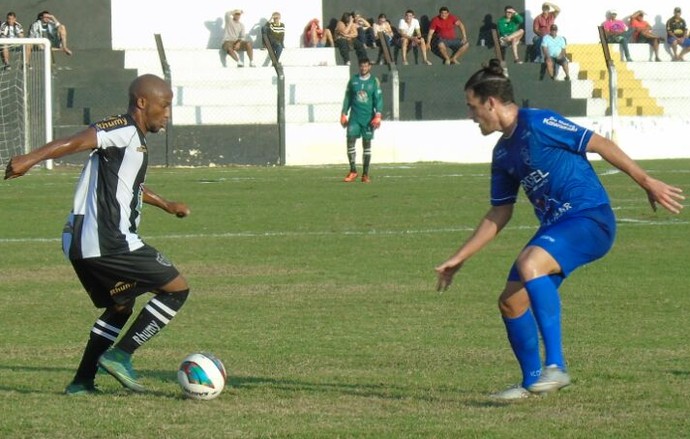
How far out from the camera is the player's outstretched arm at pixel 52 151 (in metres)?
6.34

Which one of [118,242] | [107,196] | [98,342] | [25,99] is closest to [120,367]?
[98,342]

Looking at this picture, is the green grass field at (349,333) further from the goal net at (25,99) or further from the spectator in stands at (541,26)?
the spectator in stands at (541,26)

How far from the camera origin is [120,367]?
7070mm

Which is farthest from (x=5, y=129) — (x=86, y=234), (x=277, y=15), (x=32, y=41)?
(x=86, y=234)

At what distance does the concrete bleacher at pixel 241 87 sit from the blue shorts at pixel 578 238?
25.4 m

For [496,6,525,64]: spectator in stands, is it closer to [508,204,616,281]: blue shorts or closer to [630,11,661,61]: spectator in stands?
[630,11,661,61]: spectator in stands

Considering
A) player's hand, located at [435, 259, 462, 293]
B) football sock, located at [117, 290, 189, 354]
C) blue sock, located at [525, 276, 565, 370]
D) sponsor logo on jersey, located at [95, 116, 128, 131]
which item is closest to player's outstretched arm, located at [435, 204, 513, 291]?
player's hand, located at [435, 259, 462, 293]

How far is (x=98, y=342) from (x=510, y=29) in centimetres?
3072

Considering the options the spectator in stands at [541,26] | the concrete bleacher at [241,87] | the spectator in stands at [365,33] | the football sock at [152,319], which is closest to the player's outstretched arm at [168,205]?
the football sock at [152,319]

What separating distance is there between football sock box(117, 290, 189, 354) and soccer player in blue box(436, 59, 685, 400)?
1.43 meters

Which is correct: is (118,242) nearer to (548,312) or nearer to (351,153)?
(548,312)

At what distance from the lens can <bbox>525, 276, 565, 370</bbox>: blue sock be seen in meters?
6.51

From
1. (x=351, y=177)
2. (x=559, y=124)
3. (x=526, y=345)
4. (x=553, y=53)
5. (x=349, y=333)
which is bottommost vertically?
(x=349, y=333)

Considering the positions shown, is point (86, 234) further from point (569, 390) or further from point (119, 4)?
point (119, 4)
